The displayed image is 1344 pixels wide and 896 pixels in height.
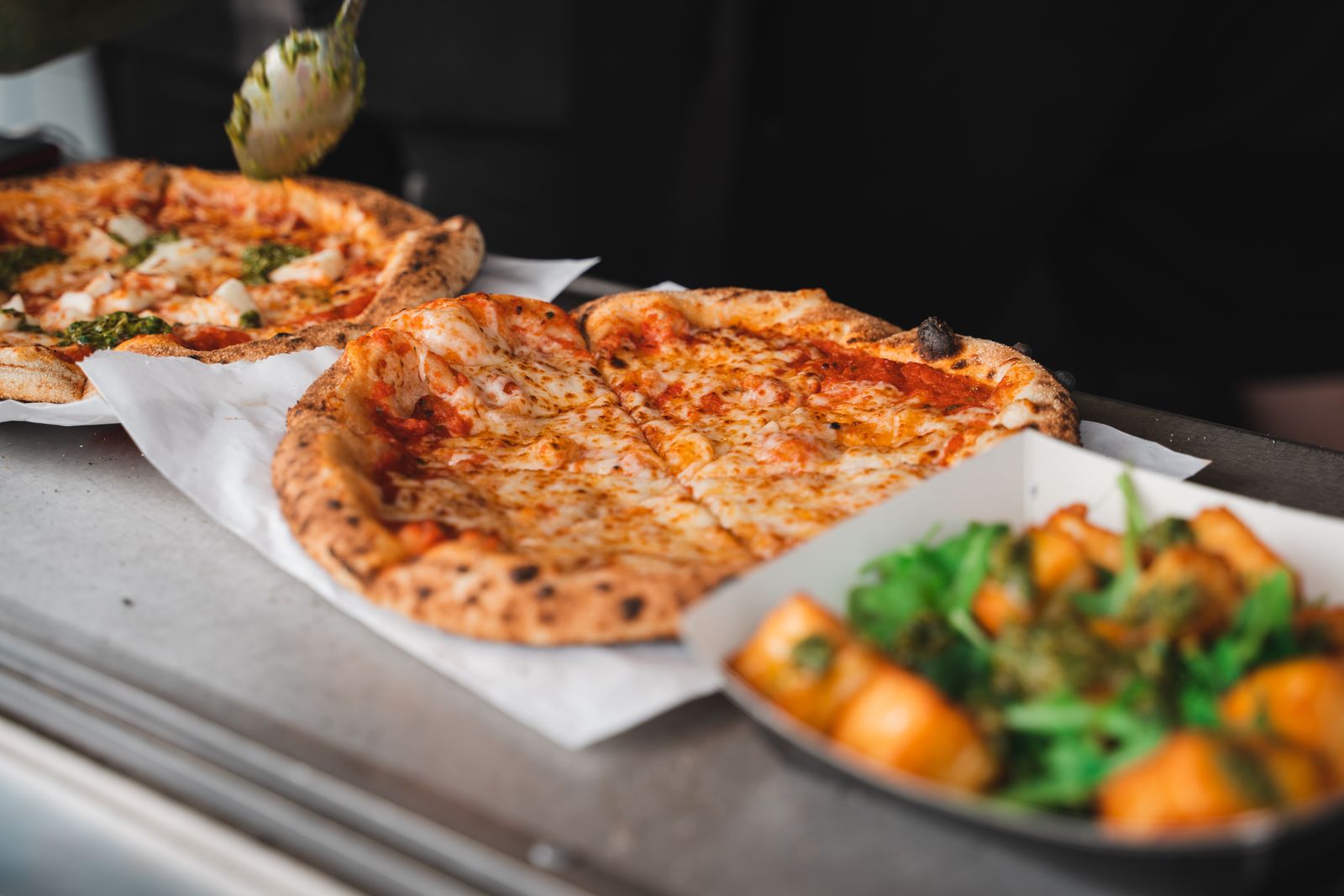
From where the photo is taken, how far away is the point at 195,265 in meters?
4.01

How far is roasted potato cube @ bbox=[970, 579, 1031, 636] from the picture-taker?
178cm

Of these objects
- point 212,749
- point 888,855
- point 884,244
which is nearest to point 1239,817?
point 888,855

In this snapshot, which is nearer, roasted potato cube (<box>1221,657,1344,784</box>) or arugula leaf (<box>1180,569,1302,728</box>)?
roasted potato cube (<box>1221,657,1344,784</box>)

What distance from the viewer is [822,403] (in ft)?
9.55

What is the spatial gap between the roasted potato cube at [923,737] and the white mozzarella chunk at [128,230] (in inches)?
147

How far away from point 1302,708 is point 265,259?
3584 mm

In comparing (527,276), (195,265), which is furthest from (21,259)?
Answer: (527,276)

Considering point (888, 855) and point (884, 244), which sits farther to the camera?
point (884, 244)

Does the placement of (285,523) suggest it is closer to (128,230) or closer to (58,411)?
(58,411)

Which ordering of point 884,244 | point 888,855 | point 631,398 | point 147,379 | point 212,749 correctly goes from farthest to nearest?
point 884,244 < point 631,398 < point 147,379 < point 212,749 < point 888,855

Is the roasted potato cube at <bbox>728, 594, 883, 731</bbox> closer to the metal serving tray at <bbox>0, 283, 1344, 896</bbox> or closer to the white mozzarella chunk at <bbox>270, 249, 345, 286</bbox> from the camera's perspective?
the metal serving tray at <bbox>0, 283, 1344, 896</bbox>

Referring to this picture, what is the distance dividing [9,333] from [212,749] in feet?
7.30

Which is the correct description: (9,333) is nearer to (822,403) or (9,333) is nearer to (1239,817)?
(822,403)

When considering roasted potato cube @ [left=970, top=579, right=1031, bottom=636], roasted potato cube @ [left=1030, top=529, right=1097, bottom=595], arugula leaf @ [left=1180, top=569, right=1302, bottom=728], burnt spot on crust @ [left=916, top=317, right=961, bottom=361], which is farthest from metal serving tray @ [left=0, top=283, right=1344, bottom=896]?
burnt spot on crust @ [left=916, top=317, right=961, bottom=361]
